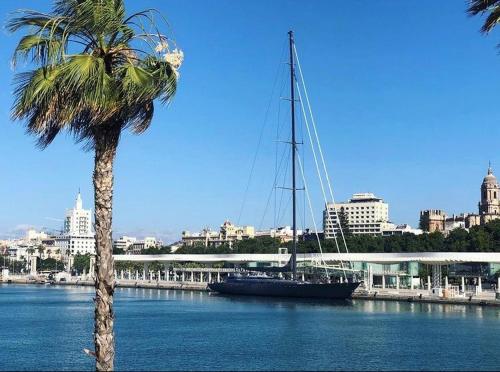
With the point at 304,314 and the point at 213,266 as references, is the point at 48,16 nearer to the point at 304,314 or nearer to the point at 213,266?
the point at 304,314

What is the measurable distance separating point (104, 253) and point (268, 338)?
108 feet

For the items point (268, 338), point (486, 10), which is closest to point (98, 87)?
point (486, 10)

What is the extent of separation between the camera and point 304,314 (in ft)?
216

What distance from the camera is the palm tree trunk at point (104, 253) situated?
13812mm

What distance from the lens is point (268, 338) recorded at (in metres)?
45.3

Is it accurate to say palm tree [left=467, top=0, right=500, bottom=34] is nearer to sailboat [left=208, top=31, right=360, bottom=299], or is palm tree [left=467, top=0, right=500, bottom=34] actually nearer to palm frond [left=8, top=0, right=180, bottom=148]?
palm frond [left=8, top=0, right=180, bottom=148]

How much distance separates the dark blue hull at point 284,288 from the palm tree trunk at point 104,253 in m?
75.2

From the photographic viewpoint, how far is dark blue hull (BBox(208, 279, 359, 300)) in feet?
286

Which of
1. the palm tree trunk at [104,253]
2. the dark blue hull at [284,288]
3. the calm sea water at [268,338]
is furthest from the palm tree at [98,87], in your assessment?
the dark blue hull at [284,288]

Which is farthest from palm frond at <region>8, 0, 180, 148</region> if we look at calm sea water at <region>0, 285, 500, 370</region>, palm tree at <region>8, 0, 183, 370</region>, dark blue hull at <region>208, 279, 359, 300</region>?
dark blue hull at <region>208, 279, 359, 300</region>

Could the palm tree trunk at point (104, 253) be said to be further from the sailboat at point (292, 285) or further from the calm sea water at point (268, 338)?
the sailboat at point (292, 285)

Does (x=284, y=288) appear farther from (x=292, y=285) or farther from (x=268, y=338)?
(x=268, y=338)

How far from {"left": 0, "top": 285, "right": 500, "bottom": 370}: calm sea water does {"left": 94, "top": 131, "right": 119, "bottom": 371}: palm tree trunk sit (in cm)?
1920

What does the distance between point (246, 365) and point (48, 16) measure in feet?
76.8
